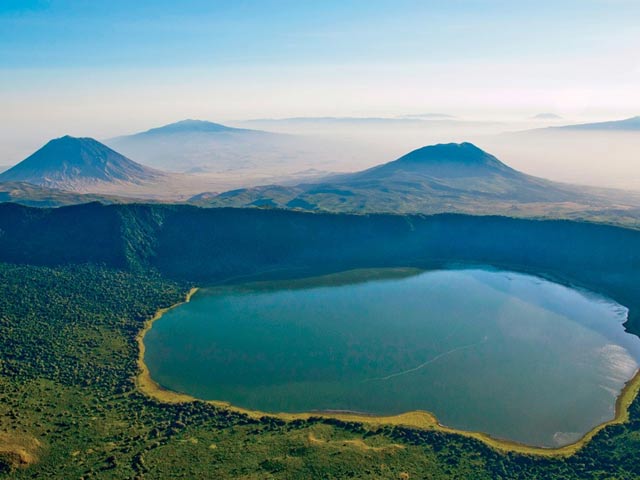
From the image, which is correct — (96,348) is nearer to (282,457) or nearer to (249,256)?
(282,457)

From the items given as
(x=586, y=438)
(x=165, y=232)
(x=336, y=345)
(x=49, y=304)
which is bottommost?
(x=586, y=438)

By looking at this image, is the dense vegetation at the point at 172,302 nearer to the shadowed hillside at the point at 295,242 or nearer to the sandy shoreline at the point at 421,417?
the shadowed hillside at the point at 295,242

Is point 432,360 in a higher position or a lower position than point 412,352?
lower

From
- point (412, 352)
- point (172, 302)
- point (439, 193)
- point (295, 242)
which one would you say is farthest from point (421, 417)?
point (439, 193)

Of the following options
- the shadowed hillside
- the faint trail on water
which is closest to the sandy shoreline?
the faint trail on water

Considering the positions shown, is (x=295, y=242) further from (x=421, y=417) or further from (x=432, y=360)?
(x=421, y=417)

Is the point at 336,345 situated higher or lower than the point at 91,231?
lower

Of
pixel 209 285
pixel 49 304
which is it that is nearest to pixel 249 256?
pixel 209 285

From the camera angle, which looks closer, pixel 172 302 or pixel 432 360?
pixel 432 360
